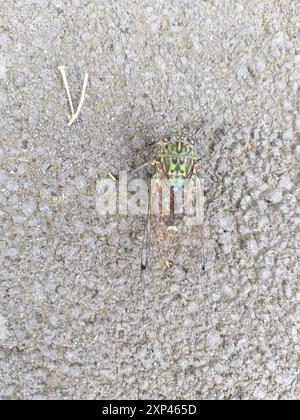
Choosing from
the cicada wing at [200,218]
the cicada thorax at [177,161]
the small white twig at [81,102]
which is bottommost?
the cicada wing at [200,218]

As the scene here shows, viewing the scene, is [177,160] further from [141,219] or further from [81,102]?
[81,102]

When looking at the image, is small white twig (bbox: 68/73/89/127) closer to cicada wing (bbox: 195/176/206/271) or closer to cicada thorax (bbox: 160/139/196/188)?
cicada thorax (bbox: 160/139/196/188)

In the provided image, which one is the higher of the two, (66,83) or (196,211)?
(66,83)

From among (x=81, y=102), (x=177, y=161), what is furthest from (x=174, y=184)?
(x=81, y=102)

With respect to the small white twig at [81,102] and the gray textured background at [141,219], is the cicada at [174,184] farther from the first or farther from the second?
the small white twig at [81,102]

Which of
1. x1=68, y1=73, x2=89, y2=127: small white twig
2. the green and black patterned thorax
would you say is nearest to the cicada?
the green and black patterned thorax

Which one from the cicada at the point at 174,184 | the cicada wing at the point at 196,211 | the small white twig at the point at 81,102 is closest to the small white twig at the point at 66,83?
the small white twig at the point at 81,102
